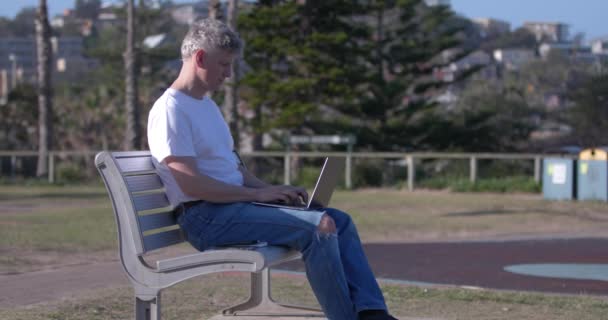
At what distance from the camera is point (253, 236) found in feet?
15.5

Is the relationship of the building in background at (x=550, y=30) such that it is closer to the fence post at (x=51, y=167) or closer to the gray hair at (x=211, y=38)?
the fence post at (x=51, y=167)

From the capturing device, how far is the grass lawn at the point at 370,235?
628 cm

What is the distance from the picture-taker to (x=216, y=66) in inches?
190

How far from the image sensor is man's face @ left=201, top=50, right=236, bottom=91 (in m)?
4.79

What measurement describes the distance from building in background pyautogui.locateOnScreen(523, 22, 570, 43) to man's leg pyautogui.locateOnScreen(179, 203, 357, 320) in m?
142

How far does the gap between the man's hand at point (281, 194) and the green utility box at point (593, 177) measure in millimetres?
13360

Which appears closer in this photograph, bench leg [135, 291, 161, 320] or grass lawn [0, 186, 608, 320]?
bench leg [135, 291, 161, 320]

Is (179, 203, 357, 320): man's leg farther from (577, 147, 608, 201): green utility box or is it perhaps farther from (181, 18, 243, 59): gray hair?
(577, 147, 608, 201): green utility box

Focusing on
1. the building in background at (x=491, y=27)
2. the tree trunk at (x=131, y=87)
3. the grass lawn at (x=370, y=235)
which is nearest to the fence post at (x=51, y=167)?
the grass lawn at (x=370, y=235)

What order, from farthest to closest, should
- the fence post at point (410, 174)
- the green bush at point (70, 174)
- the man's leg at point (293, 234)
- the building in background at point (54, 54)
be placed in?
the building in background at point (54, 54) < the green bush at point (70, 174) < the fence post at point (410, 174) < the man's leg at point (293, 234)

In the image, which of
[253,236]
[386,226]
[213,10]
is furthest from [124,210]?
[213,10]

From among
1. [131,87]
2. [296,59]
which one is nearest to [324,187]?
[131,87]

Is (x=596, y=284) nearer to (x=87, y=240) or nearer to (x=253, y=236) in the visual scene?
(x=253, y=236)

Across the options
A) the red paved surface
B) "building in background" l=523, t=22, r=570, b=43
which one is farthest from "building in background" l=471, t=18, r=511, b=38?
the red paved surface
